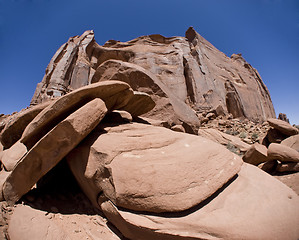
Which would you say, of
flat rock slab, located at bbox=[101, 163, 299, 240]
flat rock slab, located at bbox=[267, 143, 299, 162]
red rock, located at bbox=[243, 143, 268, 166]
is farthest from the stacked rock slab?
flat rock slab, located at bbox=[267, 143, 299, 162]

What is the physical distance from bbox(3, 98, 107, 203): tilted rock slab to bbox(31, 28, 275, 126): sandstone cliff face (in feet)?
20.4

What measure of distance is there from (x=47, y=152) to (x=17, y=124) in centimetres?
118

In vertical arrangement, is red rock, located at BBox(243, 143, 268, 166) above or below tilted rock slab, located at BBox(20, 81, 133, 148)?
below

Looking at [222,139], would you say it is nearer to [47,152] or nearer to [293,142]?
[293,142]

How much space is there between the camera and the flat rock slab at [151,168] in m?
1.36

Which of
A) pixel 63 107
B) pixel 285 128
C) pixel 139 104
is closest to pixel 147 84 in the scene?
pixel 139 104

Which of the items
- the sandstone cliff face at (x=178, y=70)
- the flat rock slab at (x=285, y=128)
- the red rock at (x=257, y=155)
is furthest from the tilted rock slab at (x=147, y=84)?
the sandstone cliff face at (x=178, y=70)

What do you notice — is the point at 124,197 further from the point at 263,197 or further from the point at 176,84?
the point at 176,84

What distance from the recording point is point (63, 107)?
1.87 meters

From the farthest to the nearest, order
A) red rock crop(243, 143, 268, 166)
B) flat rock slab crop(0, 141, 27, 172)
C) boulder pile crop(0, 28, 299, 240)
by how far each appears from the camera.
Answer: red rock crop(243, 143, 268, 166) → flat rock slab crop(0, 141, 27, 172) → boulder pile crop(0, 28, 299, 240)

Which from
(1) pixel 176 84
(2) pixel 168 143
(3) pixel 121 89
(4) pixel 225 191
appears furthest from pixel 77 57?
(4) pixel 225 191

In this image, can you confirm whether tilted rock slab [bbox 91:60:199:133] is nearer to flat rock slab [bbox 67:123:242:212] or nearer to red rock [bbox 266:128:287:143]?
flat rock slab [bbox 67:123:242:212]

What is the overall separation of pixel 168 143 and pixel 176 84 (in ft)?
27.1

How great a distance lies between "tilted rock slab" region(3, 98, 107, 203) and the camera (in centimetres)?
174
